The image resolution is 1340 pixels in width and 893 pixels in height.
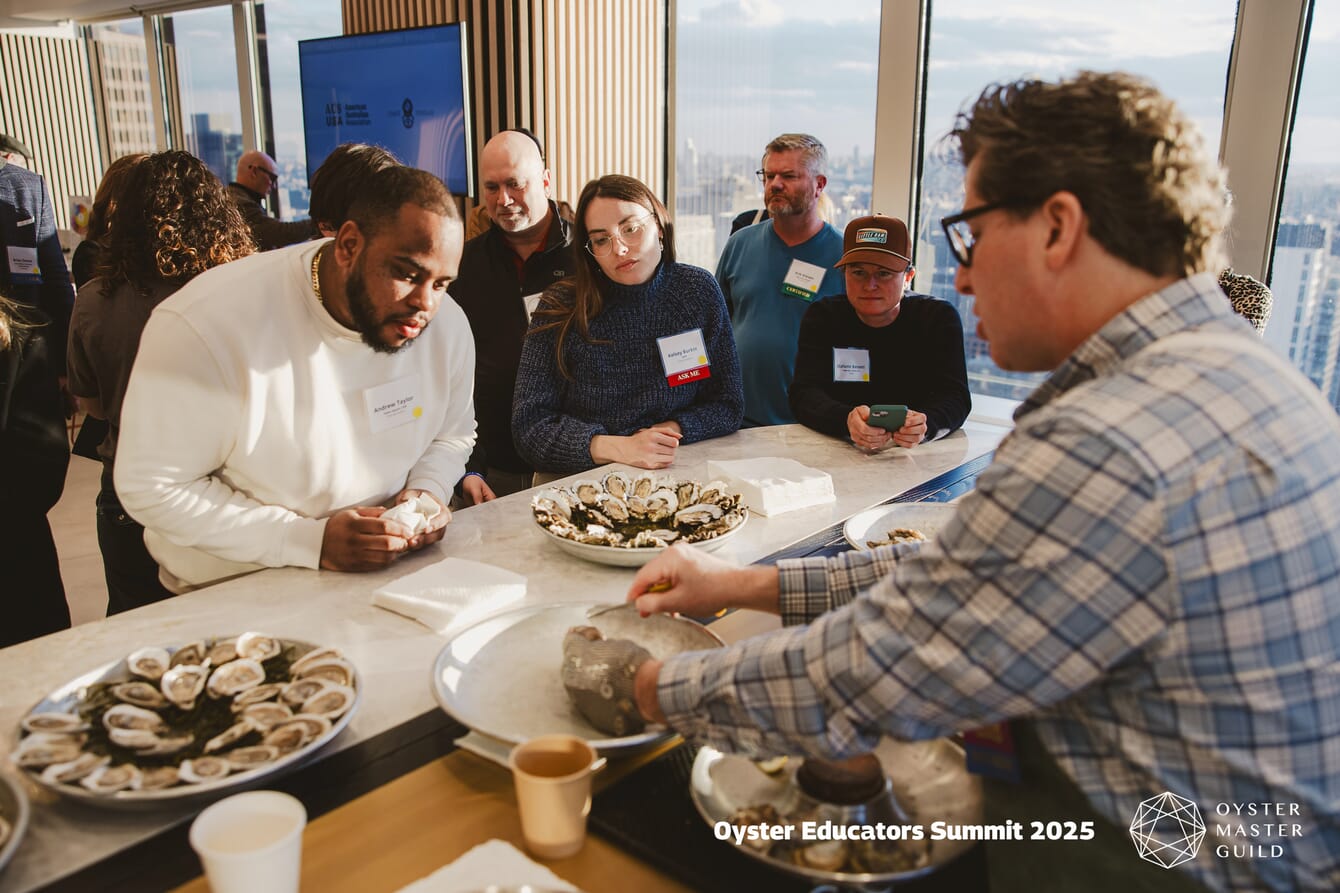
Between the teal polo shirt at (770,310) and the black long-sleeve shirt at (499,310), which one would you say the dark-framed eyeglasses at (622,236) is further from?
the teal polo shirt at (770,310)

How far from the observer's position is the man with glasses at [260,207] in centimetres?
502

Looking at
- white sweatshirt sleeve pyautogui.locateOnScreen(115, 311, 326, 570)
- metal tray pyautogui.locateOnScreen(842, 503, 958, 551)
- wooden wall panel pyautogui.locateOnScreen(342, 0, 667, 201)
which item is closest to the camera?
white sweatshirt sleeve pyautogui.locateOnScreen(115, 311, 326, 570)

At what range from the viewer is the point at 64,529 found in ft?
14.9

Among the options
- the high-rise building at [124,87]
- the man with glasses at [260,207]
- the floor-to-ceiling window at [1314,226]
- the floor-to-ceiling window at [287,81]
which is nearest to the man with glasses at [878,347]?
the floor-to-ceiling window at [1314,226]

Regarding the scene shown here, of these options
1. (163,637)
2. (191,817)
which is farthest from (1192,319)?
(163,637)

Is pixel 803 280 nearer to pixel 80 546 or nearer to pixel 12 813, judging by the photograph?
pixel 12 813

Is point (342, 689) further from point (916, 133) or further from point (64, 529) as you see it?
point (64, 529)

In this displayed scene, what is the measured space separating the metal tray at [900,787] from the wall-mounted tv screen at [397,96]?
4.32m

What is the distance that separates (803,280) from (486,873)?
2.93m

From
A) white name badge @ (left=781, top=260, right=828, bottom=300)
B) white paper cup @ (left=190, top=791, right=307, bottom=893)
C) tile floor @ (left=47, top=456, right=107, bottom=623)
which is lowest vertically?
tile floor @ (left=47, top=456, right=107, bottom=623)

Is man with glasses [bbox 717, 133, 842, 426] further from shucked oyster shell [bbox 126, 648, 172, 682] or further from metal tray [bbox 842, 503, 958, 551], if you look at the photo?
shucked oyster shell [bbox 126, 648, 172, 682]

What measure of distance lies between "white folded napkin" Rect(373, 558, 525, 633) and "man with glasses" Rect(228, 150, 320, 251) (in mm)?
3563

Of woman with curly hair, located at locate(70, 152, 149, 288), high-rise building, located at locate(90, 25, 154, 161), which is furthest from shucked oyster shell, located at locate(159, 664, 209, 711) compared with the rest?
high-rise building, located at locate(90, 25, 154, 161)

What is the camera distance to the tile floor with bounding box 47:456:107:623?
12.4 feet
